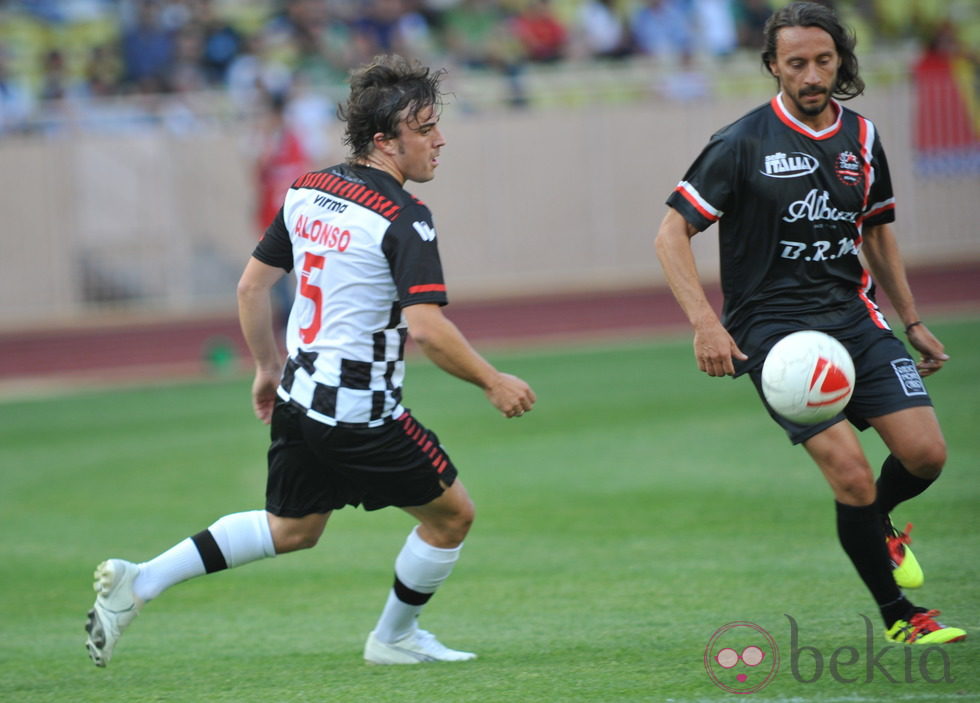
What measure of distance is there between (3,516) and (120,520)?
91cm

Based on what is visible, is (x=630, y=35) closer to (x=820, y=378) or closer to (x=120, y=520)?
(x=120, y=520)

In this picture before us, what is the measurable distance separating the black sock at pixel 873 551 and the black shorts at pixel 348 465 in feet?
4.90

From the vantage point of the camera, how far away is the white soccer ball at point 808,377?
4.70 m

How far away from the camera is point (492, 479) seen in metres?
9.02

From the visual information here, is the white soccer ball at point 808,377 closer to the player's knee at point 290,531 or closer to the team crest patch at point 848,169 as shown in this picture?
the team crest patch at point 848,169

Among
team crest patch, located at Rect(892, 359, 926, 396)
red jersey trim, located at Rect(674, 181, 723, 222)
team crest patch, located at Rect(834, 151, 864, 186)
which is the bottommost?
team crest patch, located at Rect(892, 359, 926, 396)

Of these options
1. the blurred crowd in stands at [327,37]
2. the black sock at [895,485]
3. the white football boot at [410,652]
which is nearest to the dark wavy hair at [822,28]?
the black sock at [895,485]

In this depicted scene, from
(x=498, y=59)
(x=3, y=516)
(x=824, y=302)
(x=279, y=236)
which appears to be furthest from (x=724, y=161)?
(x=498, y=59)

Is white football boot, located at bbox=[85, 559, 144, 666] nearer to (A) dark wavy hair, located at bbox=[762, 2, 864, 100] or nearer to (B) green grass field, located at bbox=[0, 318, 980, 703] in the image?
(B) green grass field, located at bbox=[0, 318, 980, 703]

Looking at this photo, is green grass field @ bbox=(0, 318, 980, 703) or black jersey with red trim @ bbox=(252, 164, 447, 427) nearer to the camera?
black jersey with red trim @ bbox=(252, 164, 447, 427)

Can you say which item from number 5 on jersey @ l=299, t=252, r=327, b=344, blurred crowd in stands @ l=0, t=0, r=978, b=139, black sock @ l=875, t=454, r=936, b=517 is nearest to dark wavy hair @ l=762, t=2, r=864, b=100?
black sock @ l=875, t=454, r=936, b=517

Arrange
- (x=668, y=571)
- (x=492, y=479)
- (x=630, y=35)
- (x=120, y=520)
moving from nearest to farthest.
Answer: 1. (x=668, y=571)
2. (x=120, y=520)
3. (x=492, y=479)
4. (x=630, y=35)

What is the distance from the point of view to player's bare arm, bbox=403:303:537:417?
14.7 feet

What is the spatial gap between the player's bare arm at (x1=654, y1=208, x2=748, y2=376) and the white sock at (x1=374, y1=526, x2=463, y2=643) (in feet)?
Answer: 3.98
